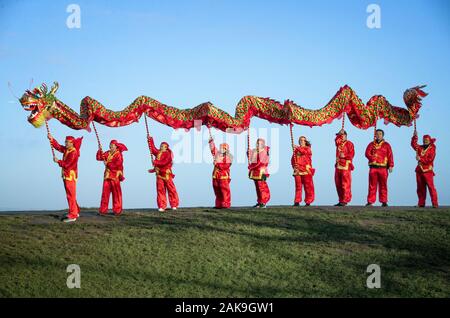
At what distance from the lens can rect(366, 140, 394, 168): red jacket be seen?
17.3m

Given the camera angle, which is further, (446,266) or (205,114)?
(205,114)

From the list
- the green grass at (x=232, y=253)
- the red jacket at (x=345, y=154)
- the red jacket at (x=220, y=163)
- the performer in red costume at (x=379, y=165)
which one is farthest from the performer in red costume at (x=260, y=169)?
the performer in red costume at (x=379, y=165)

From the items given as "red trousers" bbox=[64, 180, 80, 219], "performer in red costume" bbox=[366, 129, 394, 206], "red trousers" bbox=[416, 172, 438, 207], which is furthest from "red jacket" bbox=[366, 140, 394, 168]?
"red trousers" bbox=[64, 180, 80, 219]

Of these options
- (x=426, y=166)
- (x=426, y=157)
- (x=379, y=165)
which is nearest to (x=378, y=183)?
(x=379, y=165)

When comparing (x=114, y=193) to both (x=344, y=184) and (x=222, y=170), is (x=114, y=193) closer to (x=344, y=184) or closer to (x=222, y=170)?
(x=222, y=170)

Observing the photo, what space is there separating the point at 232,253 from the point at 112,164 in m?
4.49

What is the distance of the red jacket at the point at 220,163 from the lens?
678 inches

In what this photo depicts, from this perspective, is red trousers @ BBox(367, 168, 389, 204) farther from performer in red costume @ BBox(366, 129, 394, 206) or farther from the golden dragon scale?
the golden dragon scale

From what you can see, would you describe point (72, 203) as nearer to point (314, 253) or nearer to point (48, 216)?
point (48, 216)

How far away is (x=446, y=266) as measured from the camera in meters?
13.5

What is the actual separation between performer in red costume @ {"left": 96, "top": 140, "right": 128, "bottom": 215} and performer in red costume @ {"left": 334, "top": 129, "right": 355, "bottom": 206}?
5793 mm
